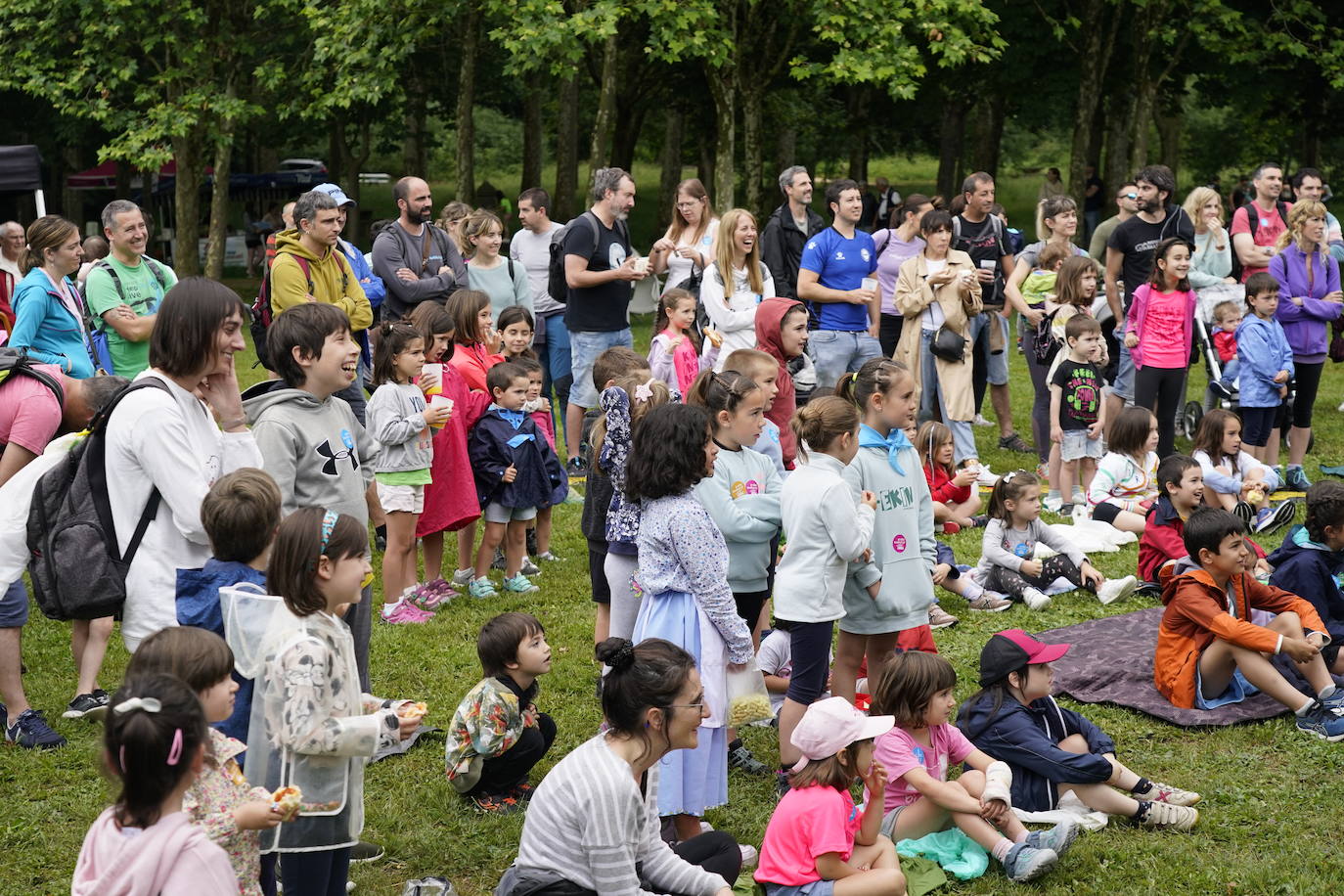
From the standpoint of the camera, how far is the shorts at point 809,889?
14.6 ft

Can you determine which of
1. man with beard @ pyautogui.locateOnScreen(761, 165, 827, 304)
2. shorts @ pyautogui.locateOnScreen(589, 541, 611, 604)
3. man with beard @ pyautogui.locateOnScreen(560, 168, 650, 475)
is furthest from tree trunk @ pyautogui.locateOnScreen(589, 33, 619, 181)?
shorts @ pyautogui.locateOnScreen(589, 541, 611, 604)

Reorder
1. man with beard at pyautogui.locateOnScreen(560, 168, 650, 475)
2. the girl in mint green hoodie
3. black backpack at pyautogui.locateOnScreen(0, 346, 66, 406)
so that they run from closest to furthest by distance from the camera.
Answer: the girl in mint green hoodie → black backpack at pyautogui.locateOnScreen(0, 346, 66, 406) → man with beard at pyautogui.locateOnScreen(560, 168, 650, 475)

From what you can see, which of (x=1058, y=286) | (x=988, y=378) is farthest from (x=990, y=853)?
(x=988, y=378)

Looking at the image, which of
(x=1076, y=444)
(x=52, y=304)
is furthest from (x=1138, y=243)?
(x=52, y=304)

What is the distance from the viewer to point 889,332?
450 inches

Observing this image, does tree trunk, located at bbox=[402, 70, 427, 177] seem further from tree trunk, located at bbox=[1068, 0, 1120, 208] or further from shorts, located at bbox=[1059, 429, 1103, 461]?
shorts, located at bbox=[1059, 429, 1103, 461]

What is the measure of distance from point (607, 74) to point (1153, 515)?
46.0ft

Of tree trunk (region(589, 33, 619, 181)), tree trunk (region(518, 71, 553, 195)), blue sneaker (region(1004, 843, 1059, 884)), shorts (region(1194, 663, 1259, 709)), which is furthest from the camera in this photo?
tree trunk (region(518, 71, 553, 195))

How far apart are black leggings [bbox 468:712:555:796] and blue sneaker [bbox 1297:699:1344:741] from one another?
331 centimetres

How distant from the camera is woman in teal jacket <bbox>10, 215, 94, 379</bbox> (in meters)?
7.58

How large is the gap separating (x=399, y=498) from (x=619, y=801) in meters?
3.82

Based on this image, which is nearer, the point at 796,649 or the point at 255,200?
the point at 796,649

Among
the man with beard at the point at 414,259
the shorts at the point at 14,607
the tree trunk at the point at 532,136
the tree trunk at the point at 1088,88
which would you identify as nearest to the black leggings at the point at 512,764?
the shorts at the point at 14,607

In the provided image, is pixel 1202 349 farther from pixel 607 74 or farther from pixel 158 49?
pixel 158 49
